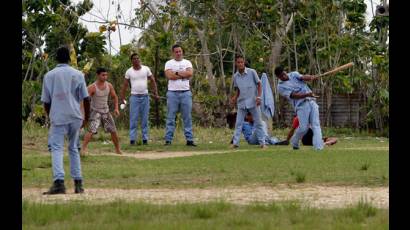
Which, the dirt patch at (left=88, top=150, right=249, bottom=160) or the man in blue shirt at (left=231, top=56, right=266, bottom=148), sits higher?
the man in blue shirt at (left=231, top=56, right=266, bottom=148)

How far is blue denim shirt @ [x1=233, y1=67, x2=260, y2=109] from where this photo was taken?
69.9 ft

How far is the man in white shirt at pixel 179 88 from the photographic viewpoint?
2208 cm

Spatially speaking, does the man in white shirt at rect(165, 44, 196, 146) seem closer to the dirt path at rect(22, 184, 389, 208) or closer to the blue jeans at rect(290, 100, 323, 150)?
the blue jeans at rect(290, 100, 323, 150)

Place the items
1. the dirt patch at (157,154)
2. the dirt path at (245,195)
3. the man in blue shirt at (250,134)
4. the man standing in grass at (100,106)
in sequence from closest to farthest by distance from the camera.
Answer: the dirt path at (245,195) → the man standing in grass at (100,106) → the dirt patch at (157,154) → the man in blue shirt at (250,134)

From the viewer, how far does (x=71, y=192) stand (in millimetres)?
12609

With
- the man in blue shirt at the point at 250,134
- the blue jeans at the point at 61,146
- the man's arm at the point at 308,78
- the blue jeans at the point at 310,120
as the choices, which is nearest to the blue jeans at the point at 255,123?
the man in blue shirt at the point at 250,134

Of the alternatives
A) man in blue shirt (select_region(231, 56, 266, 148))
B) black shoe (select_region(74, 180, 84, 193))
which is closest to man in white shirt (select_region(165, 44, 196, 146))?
man in blue shirt (select_region(231, 56, 266, 148))

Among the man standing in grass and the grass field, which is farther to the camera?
the man standing in grass

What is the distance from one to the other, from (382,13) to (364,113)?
21.0 meters

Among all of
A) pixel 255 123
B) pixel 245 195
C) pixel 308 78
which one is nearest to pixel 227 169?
pixel 245 195

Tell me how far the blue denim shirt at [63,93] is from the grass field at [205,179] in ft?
3.68

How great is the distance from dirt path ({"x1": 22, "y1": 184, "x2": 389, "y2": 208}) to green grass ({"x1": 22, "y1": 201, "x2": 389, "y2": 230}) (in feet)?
2.30

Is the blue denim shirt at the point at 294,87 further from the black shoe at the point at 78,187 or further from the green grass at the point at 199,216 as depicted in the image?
the green grass at the point at 199,216
